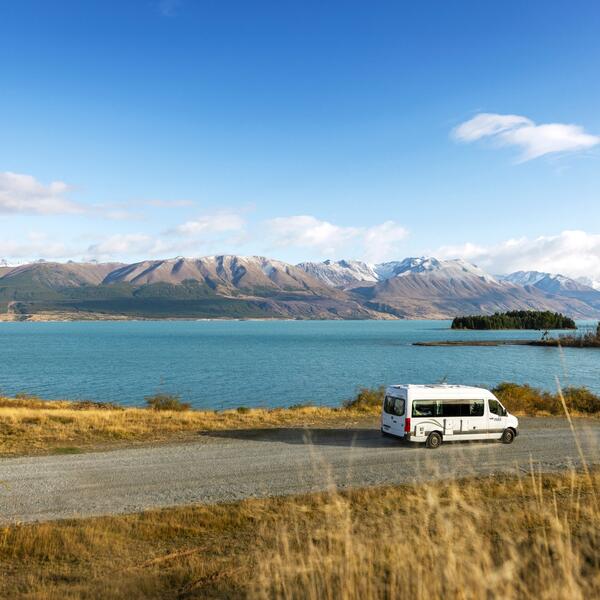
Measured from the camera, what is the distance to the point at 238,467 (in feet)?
66.0

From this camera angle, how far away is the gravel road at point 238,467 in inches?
627

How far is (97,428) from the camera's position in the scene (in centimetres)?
2716

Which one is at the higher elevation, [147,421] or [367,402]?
[147,421]

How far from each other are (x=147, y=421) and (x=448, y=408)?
635 inches

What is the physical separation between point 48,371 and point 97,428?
228 feet

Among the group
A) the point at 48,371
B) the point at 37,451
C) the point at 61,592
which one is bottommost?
the point at 48,371

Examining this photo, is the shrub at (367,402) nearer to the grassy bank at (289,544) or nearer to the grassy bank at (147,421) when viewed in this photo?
the grassy bank at (147,421)

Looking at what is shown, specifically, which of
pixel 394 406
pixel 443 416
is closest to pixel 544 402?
pixel 443 416

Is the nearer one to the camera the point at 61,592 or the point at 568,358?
the point at 61,592

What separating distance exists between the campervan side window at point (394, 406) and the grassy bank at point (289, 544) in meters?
7.66

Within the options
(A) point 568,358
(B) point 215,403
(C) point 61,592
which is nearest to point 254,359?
(B) point 215,403

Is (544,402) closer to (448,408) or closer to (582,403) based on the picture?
(582,403)

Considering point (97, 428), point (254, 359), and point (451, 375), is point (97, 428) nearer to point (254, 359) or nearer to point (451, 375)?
point (451, 375)

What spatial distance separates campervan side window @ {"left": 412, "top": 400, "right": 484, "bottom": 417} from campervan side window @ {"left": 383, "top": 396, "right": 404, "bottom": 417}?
617 millimetres
